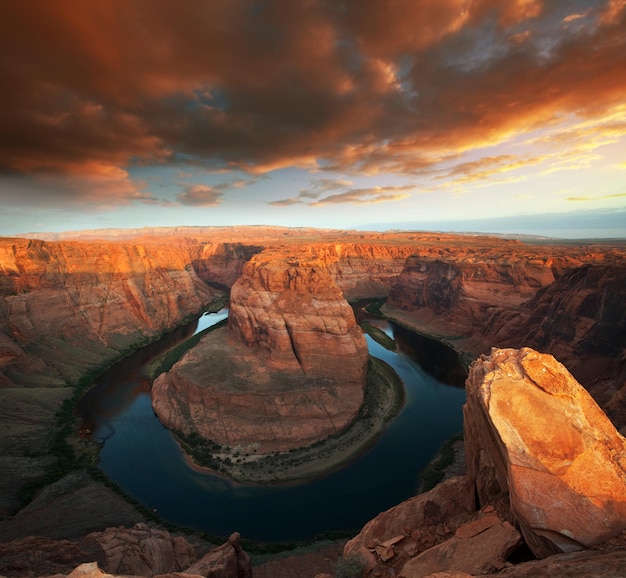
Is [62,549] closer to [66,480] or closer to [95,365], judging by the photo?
[66,480]

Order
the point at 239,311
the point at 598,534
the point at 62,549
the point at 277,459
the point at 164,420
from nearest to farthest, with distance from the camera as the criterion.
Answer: the point at 598,534 < the point at 62,549 < the point at 277,459 < the point at 164,420 < the point at 239,311

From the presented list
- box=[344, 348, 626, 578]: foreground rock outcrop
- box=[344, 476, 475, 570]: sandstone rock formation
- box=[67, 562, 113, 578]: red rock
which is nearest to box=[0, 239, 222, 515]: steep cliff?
box=[67, 562, 113, 578]: red rock

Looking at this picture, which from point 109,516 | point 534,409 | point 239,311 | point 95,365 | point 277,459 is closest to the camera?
point 534,409

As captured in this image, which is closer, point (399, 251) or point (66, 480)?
point (66, 480)

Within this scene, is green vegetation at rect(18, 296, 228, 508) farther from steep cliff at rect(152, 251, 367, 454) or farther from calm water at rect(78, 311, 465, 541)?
steep cliff at rect(152, 251, 367, 454)

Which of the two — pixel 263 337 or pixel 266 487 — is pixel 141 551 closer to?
pixel 266 487

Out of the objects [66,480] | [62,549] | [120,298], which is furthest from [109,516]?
[120,298]

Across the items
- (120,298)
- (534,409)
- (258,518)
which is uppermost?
(534,409)
